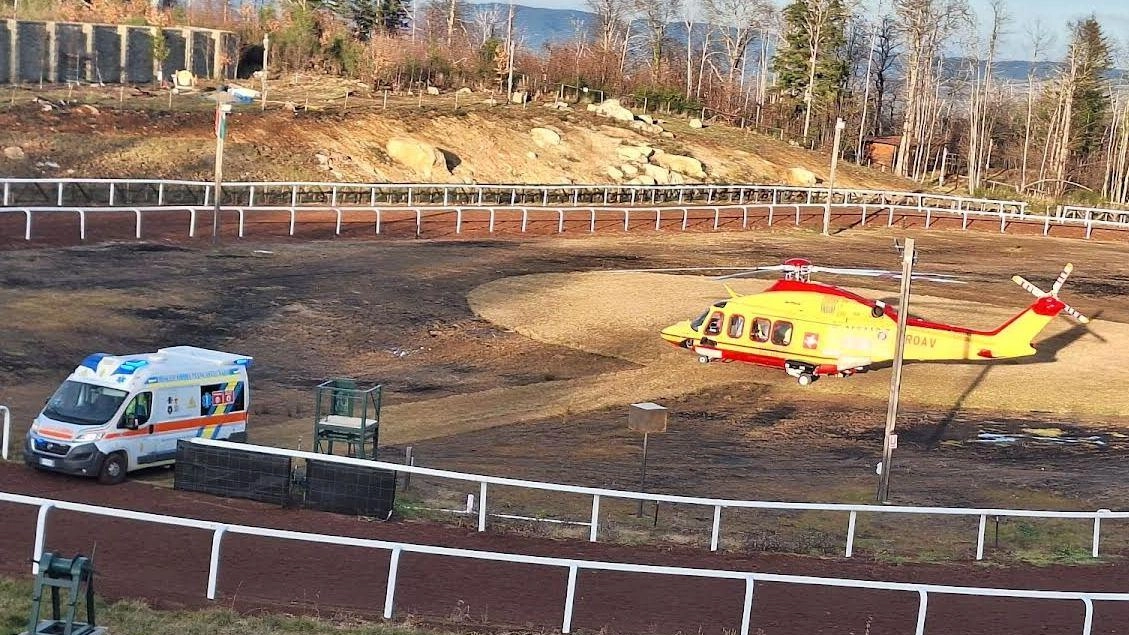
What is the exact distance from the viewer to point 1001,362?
35.5 m

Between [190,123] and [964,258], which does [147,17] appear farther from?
[964,258]

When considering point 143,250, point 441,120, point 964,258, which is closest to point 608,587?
point 143,250

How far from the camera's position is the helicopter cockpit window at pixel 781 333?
1308 inches

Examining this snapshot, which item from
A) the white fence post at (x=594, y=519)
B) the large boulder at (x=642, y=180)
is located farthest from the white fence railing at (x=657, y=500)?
the large boulder at (x=642, y=180)

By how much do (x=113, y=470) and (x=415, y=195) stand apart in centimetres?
4172

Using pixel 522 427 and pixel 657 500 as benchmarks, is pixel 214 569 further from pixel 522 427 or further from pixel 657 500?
pixel 522 427

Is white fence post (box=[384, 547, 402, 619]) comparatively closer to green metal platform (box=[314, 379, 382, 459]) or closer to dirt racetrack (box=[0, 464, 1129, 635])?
dirt racetrack (box=[0, 464, 1129, 635])

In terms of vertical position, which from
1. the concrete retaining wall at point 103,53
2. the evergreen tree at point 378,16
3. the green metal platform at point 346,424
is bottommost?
the green metal platform at point 346,424

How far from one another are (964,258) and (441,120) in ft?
93.5

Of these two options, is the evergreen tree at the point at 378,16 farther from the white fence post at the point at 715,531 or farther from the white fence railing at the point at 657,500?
the white fence post at the point at 715,531

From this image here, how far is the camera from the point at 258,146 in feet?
205

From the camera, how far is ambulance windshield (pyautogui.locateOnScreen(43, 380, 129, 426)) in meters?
20.4

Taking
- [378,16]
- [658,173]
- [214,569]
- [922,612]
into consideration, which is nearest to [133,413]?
[214,569]

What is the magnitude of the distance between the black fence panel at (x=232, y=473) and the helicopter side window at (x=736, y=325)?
650 inches
